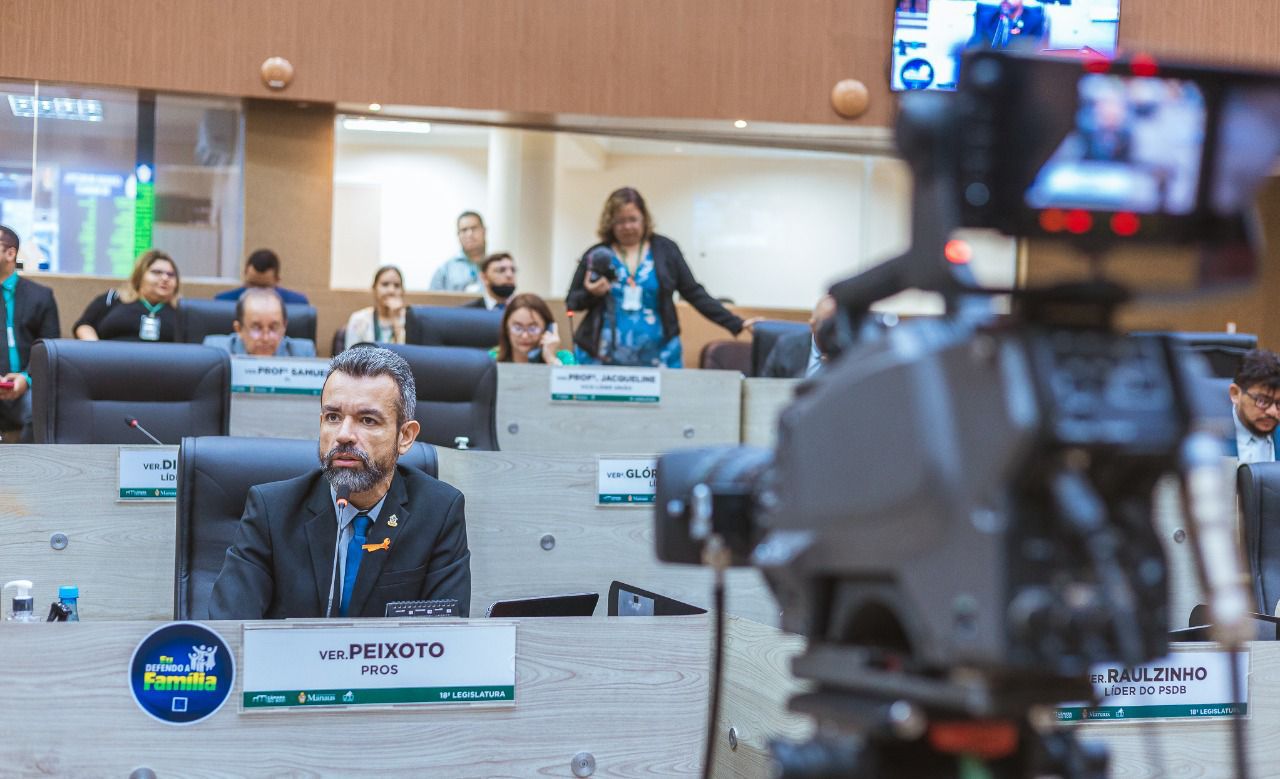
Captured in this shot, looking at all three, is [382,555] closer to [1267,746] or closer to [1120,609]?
[1267,746]

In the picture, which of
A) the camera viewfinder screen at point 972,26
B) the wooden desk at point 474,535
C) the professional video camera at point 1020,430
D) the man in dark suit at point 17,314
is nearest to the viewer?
the professional video camera at point 1020,430

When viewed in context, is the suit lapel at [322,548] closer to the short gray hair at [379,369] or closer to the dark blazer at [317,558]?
the dark blazer at [317,558]

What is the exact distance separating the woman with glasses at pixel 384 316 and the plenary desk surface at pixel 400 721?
5059mm

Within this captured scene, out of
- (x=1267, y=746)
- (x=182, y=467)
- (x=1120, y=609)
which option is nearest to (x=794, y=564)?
(x=1120, y=609)

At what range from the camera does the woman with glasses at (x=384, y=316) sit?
22.1ft

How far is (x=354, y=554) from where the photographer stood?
269cm

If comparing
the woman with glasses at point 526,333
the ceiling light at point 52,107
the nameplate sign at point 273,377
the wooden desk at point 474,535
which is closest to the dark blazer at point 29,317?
the nameplate sign at point 273,377

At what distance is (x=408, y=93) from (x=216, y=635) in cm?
691

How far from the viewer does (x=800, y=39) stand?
849 centimetres

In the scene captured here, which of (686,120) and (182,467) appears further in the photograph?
(686,120)

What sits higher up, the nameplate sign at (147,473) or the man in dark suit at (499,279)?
the man in dark suit at (499,279)

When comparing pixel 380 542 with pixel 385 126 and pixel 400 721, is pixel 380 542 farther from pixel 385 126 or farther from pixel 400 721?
pixel 385 126

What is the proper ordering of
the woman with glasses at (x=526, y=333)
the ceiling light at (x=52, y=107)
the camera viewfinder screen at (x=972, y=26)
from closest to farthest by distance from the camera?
1. the woman with glasses at (x=526, y=333)
2. the ceiling light at (x=52, y=107)
3. the camera viewfinder screen at (x=972, y=26)

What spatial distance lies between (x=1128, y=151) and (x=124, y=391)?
3341 mm
